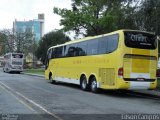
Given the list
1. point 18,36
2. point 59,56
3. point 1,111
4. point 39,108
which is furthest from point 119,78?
point 18,36

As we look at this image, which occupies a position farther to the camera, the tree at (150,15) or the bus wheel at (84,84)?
the bus wheel at (84,84)

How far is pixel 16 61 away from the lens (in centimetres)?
6550

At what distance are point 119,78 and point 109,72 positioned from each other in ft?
4.05

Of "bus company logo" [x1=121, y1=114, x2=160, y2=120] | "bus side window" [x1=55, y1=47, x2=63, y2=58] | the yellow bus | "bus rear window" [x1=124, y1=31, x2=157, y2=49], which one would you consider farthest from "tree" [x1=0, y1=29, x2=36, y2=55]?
"bus company logo" [x1=121, y1=114, x2=160, y2=120]

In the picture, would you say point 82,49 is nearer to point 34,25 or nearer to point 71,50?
point 71,50

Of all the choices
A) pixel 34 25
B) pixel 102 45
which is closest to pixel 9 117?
pixel 102 45

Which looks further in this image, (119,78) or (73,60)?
(73,60)

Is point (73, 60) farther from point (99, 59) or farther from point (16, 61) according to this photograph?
point (16, 61)

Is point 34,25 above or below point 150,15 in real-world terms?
above

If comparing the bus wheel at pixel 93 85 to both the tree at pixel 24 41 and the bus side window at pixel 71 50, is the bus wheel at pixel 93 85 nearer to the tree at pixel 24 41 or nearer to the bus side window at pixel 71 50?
the bus side window at pixel 71 50

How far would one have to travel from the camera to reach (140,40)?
2230cm

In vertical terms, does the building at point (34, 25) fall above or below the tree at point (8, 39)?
above

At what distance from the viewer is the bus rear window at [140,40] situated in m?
22.0

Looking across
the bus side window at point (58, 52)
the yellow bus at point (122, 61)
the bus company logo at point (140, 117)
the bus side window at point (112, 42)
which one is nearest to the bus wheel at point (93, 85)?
the yellow bus at point (122, 61)
